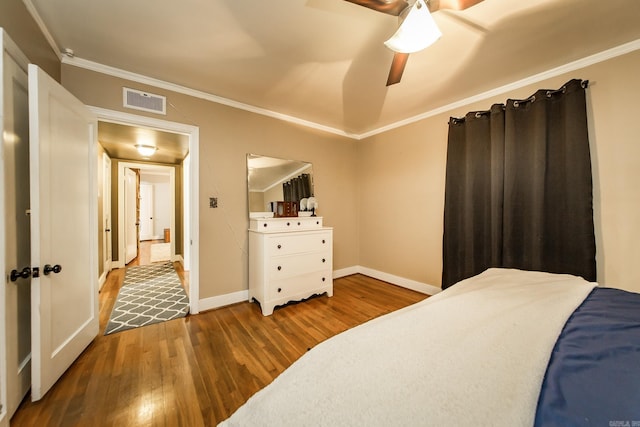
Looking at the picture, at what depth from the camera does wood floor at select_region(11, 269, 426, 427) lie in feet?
4.39

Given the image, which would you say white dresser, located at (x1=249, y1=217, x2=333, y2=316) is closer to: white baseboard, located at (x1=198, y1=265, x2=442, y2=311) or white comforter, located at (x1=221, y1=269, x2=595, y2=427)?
white baseboard, located at (x1=198, y1=265, x2=442, y2=311)

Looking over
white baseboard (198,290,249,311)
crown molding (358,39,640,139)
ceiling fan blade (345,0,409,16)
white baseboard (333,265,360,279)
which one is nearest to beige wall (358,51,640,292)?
crown molding (358,39,640,139)

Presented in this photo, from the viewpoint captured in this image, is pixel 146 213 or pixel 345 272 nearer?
pixel 345 272

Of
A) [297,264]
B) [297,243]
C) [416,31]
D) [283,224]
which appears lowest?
[297,264]

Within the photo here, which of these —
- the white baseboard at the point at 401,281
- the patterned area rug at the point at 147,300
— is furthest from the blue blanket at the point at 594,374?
the patterned area rug at the point at 147,300

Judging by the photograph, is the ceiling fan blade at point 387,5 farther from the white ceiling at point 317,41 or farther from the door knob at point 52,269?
the door knob at point 52,269

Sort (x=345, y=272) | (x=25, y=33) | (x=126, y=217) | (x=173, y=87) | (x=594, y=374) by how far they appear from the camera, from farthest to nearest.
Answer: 1. (x=126, y=217)
2. (x=345, y=272)
3. (x=173, y=87)
4. (x=25, y=33)
5. (x=594, y=374)

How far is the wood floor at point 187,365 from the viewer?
4.39 ft

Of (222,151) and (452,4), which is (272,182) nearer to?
(222,151)

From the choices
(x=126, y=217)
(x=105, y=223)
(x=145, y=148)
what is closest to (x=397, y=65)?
(x=145, y=148)

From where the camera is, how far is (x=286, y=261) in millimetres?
2711

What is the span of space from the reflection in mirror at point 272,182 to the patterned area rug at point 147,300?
146 centimetres

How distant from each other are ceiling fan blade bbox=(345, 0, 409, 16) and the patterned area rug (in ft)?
10.4

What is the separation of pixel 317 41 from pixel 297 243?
2004 millimetres
